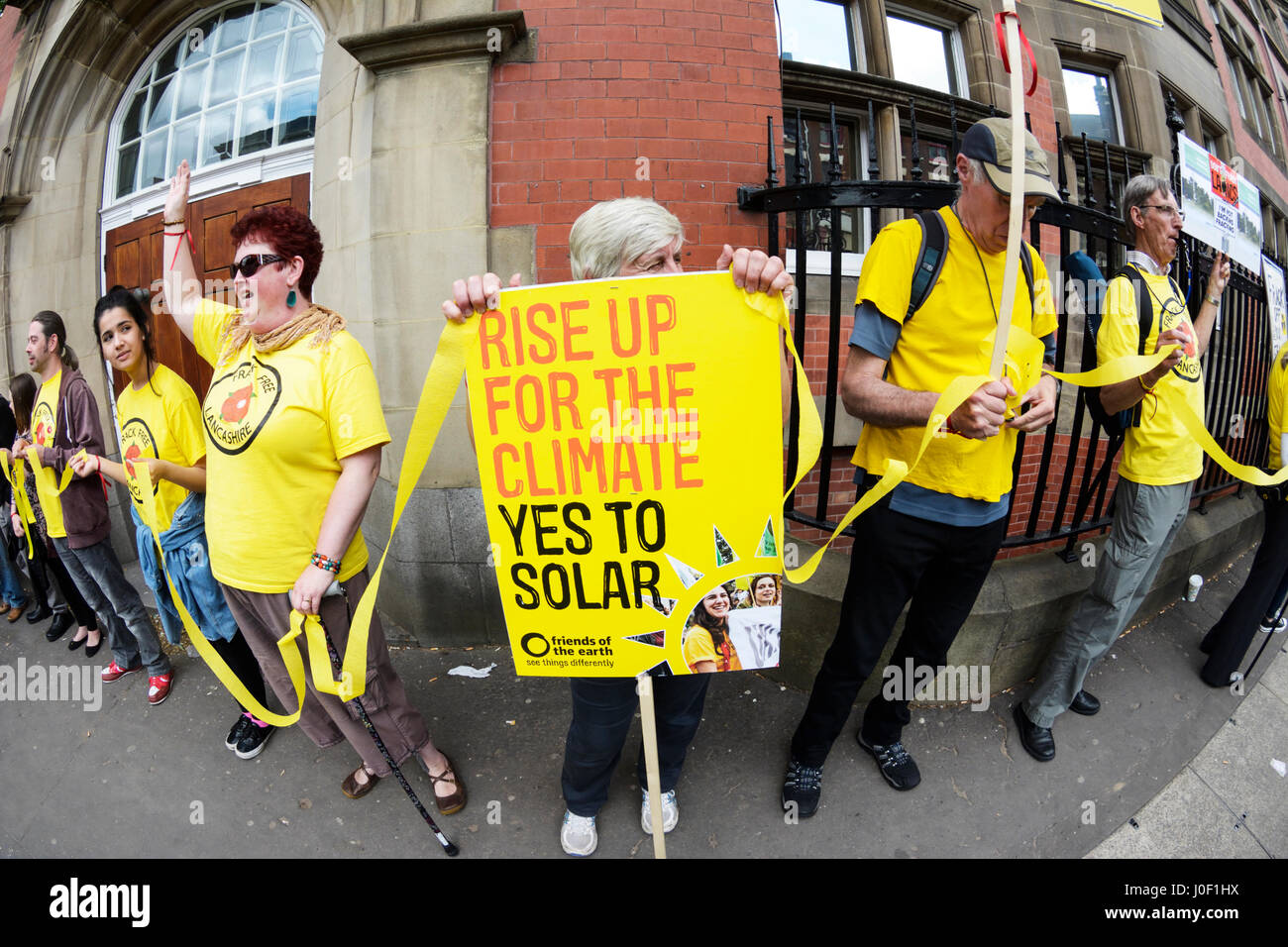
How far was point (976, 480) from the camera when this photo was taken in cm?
175

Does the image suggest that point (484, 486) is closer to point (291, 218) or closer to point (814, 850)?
point (291, 218)

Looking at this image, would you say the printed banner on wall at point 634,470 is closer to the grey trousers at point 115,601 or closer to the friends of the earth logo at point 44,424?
the grey trousers at point 115,601

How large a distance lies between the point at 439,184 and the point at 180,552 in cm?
217

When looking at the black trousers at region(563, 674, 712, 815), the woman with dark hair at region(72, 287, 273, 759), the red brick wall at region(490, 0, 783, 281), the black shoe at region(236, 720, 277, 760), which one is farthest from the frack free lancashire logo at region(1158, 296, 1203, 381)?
the black shoe at region(236, 720, 277, 760)

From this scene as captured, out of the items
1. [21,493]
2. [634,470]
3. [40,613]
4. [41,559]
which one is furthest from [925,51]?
[40,613]

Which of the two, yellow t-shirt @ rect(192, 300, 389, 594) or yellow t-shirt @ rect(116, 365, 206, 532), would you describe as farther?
yellow t-shirt @ rect(116, 365, 206, 532)

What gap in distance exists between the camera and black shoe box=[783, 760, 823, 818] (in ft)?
6.91

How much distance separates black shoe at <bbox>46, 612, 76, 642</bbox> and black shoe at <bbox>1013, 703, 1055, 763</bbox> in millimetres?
5897

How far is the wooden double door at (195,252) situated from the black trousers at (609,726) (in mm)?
3682

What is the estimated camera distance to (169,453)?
2.46m

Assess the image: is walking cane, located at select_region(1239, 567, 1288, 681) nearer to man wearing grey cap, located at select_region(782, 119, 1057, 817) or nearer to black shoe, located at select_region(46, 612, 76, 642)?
man wearing grey cap, located at select_region(782, 119, 1057, 817)

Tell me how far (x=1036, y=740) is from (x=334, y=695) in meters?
2.86

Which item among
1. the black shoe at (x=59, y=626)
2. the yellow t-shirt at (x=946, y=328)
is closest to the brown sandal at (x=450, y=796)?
the yellow t-shirt at (x=946, y=328)
